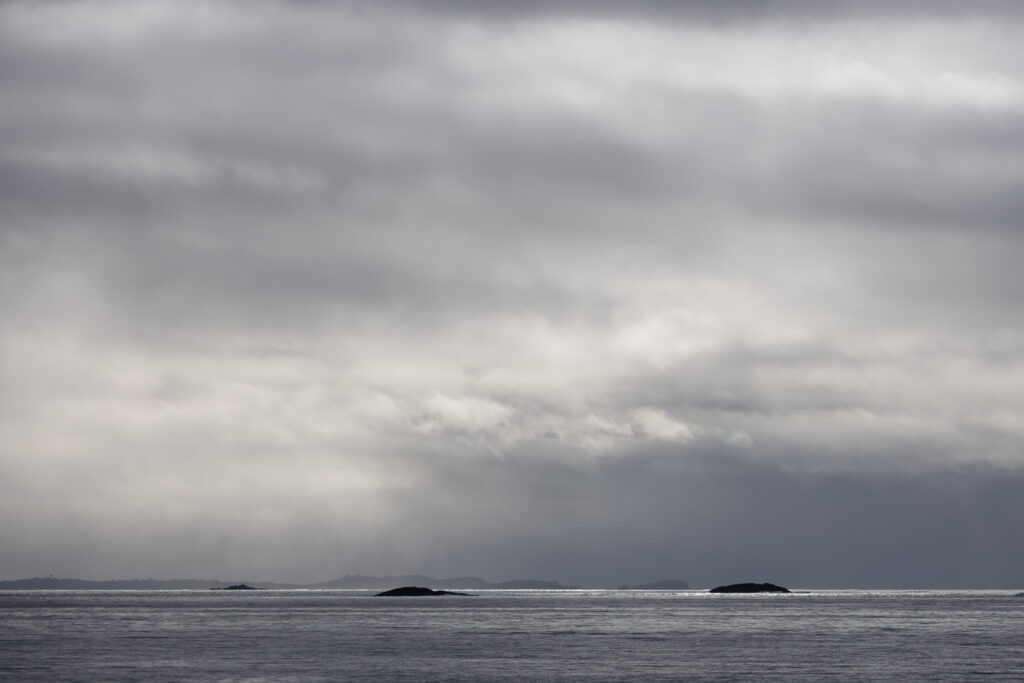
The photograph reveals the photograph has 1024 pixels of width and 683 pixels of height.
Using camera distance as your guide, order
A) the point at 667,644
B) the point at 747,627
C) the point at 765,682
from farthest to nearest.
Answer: the point at 747,627
the point at 667,644
the point at 765,682

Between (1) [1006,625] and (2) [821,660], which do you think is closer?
(2) [821,660]

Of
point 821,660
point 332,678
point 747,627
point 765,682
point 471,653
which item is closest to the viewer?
point 765,682

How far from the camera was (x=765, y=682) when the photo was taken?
298 feet

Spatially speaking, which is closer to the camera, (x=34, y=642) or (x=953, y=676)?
(x=953, y=676)

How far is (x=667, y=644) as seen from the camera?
467 ft

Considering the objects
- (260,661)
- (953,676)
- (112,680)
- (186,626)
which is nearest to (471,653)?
(260,661)

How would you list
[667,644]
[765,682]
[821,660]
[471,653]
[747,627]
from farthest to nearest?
1. [747,627]
2. [667,644]
3. [471,653]
4. [821,660]
5. [765,682]

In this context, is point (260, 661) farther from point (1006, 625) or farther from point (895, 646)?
point (1006, 625)

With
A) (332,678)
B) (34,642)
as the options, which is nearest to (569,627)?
(34,642)

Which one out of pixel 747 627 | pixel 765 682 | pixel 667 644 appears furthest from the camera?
pixel 747 627

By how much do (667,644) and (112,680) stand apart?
71.8m

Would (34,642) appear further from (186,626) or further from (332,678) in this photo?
(332,678)

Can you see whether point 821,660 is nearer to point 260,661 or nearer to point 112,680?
point 260,661

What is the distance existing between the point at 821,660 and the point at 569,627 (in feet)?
283
